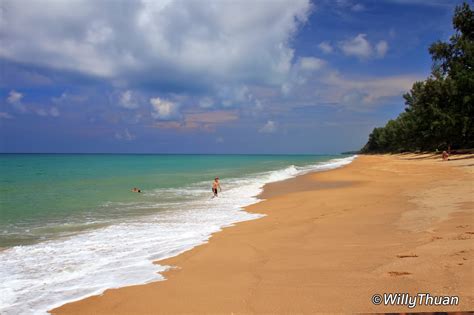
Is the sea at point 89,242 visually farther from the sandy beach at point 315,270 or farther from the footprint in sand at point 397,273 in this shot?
the footprint in sand at point 397,273

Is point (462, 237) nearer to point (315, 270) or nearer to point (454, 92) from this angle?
point (315, 270)

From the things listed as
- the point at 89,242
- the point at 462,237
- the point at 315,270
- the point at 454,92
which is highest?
the point at 454,92

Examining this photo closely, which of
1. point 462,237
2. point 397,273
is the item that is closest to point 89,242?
point 397,273

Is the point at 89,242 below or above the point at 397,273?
below

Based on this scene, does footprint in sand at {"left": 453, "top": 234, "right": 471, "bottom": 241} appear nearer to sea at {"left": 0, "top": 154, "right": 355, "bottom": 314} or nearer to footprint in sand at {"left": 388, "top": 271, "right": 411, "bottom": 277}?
footprint in sand at {"left": 388, "top": 271, "right": 411, "bottom": 277}

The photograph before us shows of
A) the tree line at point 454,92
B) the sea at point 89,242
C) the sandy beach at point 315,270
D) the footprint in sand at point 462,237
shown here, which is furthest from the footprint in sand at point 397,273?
the tree line at point 454,92

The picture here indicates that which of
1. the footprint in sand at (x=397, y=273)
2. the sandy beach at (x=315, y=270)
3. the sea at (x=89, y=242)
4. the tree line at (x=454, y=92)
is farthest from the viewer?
the tree line at (x=454, y=92)

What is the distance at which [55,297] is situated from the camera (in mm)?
5363

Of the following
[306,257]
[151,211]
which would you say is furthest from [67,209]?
[306,257]

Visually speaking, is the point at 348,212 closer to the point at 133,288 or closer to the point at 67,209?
the point at 133,288

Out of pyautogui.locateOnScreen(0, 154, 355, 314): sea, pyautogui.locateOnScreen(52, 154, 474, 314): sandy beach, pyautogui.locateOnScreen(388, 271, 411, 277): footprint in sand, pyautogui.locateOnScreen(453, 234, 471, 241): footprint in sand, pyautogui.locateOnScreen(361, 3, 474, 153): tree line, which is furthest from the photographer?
pyautogui.locateOnScreen(361, 3, 474, 153): tree line

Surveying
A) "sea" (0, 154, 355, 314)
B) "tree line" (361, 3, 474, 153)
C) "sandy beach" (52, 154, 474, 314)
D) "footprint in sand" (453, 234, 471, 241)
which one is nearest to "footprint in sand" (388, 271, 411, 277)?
"sandy beach" (52, 154, 474, 314)

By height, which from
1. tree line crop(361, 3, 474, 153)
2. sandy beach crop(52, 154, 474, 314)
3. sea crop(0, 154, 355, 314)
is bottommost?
sea crop(0, 154, 355, 314)

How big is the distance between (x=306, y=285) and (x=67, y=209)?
14111 millimetres
